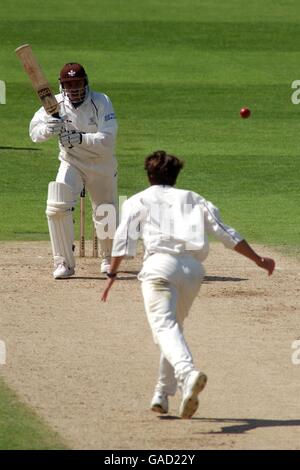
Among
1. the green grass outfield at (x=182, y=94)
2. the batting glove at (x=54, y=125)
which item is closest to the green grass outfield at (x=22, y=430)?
the batting glove at (x=54, y=125)

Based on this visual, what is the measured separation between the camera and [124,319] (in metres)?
11.7

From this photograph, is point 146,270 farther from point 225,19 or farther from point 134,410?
point 225,19

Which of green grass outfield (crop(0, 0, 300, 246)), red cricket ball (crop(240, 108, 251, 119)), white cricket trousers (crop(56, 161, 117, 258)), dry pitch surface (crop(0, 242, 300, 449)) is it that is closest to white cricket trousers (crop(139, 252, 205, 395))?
dry pitch surface (crop(0, 242, 300, 449))

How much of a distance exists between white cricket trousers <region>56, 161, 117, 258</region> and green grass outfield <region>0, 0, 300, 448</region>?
7.12 feet

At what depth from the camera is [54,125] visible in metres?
13.2

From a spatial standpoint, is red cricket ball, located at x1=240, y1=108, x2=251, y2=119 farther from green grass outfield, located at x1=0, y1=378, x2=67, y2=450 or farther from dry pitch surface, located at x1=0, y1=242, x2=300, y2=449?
green grass outfield, located at x1=0, y1=378, x2=67, y2=450

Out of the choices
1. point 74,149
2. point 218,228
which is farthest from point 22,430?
point 74,149

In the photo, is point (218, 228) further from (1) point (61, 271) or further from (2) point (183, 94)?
(2) point (183, 94)

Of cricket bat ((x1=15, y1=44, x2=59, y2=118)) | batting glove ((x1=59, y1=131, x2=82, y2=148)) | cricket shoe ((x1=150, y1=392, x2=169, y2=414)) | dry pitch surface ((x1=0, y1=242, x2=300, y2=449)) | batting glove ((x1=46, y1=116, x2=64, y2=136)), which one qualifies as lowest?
dry pitch surface ((x1=0, y1=242, x2=300, y2=449))

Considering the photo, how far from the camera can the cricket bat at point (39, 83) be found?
43.1ft

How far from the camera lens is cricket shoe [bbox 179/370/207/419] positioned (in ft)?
27.0

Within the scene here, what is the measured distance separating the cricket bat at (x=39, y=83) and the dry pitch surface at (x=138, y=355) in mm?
1671
